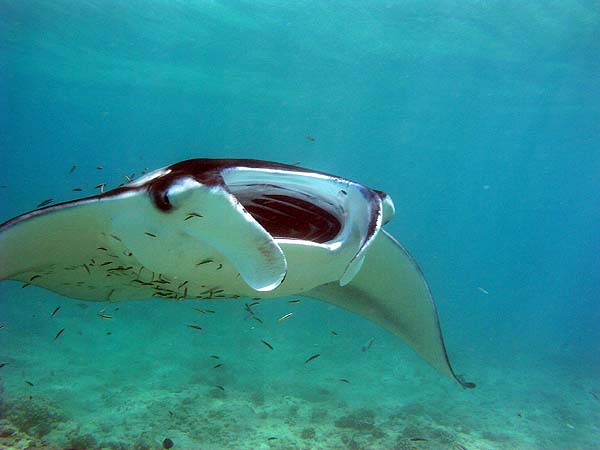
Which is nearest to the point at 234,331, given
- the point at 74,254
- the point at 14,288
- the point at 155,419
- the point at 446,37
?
the point at 155,419

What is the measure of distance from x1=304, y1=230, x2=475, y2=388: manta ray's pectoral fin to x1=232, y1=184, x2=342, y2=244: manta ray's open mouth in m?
0.64

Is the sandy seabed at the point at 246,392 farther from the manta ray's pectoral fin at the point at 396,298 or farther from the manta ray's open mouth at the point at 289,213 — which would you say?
the manta ray's open mouth at the point at 289,213

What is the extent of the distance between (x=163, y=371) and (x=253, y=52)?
64.8 ft

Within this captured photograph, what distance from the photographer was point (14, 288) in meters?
17.0

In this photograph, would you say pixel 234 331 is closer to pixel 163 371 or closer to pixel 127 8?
pixel 163 371

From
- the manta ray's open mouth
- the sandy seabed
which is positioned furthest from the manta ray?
the sandy seabed

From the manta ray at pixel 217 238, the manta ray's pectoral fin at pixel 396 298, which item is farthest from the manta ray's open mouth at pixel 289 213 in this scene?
the manta ray's pectoral fin at pixel 396 298

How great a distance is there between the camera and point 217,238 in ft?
6.74

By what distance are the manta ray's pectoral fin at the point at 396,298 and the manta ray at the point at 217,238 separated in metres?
0.01

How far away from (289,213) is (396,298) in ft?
5.15

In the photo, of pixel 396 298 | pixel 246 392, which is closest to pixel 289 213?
pixel 396 298

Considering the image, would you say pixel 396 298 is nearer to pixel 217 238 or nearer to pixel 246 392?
pixel 217 238

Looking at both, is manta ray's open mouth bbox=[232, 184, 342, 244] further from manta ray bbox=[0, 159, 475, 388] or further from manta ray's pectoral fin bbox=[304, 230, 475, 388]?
manta ray's pectoral fin bbox=[304, 230, 475, 388]

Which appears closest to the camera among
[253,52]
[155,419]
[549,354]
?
[155,419]
